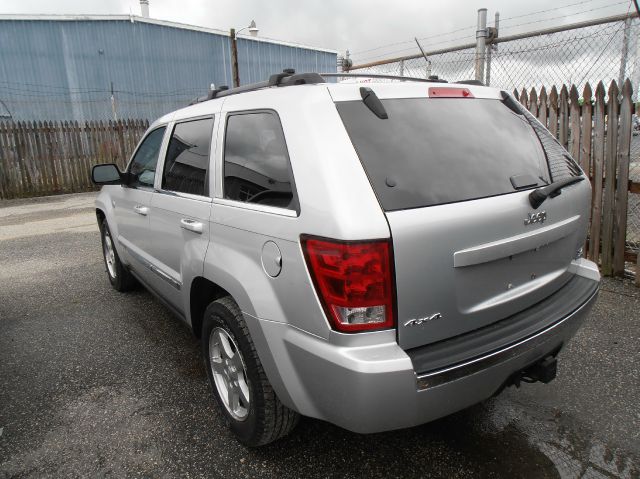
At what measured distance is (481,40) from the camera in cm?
547

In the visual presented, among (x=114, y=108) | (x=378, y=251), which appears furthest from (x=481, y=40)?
(x=114, y=108)

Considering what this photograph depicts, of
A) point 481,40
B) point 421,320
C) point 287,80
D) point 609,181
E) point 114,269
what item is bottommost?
point 114,269

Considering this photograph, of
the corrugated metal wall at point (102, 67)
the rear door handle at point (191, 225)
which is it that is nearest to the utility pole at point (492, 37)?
the rear door handle at point (191, 225)

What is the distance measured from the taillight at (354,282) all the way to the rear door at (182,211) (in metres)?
0.95

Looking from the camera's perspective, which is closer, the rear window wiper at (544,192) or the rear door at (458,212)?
the rear door at (458,212)

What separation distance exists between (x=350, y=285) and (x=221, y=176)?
1093 millimetres

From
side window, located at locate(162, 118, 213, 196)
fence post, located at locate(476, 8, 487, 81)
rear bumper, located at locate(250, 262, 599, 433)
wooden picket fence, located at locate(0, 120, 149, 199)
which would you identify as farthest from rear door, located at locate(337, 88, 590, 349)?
wooden picket fence, located at locate(0, 120, 149, 199)

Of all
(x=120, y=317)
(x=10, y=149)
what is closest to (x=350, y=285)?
(x=120, y=317)

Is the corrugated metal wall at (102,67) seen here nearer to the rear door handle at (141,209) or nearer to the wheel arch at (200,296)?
the rear door handle at (141,209)

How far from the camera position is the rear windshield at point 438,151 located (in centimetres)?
179

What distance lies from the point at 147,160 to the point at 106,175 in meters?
0.40

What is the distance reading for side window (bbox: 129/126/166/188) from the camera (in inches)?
135

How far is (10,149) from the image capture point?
11.1m

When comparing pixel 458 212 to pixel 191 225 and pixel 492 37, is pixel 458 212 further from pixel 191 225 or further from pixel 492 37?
pixel 492 37
